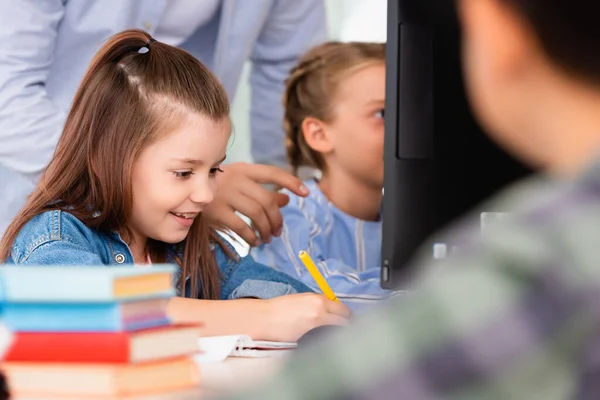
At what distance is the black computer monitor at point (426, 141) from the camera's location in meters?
1.23

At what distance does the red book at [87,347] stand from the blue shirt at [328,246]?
0.79 meters

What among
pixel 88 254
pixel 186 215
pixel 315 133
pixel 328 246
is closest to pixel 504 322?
pixel 88 254

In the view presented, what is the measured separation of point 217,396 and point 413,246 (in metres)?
0.81

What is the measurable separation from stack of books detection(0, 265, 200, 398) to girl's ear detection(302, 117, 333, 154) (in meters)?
1.53

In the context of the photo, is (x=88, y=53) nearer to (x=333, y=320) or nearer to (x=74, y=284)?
(x=333, y=320)

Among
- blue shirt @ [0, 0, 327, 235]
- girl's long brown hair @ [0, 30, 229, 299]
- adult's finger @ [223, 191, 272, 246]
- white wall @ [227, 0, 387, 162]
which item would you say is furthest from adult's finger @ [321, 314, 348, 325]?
white wall @ [227, 0, 387, 162]

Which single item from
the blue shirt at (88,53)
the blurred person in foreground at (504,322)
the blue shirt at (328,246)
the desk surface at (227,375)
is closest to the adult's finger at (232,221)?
the blue shirt at (328,246)

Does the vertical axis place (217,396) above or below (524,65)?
below

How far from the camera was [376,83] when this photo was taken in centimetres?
215

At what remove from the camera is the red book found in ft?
2.25

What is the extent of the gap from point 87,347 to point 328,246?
1.33 metres

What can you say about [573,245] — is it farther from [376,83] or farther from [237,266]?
[376,83]

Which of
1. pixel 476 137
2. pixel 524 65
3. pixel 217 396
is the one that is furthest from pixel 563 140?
pixel 476 137

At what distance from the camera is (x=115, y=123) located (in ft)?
4.66
